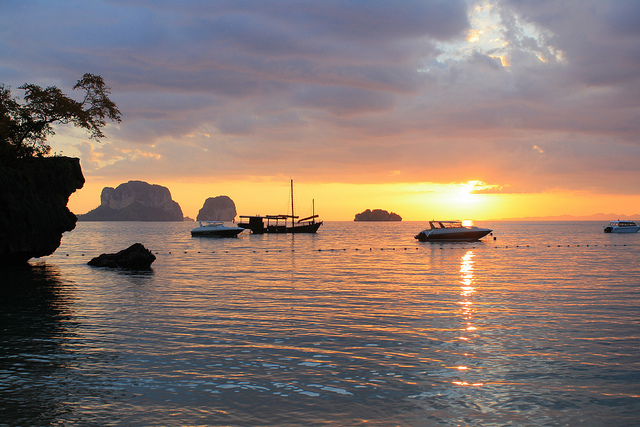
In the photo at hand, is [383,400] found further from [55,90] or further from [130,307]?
[55,90]

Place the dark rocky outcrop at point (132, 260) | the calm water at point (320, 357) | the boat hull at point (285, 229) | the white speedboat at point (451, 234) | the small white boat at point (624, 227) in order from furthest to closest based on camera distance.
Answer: the boat hull at point (285, 229)
the small white boat at point (624, 227)
the white speedboat at point (451, 234)
the dark rocky outcrop at point (132, 260)
the calm water at point (320, 357)

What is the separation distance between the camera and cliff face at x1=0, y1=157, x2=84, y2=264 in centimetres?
3481

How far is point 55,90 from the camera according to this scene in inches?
1538

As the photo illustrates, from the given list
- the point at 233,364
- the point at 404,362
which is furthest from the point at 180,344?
the point at 404,362

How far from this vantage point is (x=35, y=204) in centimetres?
3650

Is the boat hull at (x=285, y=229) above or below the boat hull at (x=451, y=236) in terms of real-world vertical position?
above

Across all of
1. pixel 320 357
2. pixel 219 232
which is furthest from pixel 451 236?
pixel 320 357

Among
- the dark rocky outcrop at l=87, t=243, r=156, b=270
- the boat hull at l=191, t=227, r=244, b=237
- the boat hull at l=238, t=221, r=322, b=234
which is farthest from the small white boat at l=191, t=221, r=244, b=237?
the dark rocky outcrop at l=87, t=243, r=156, b=270

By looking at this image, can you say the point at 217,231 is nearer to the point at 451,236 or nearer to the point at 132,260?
the point at 451,236

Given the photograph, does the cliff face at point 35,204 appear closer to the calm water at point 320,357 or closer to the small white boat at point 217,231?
the calm water at point 320,357

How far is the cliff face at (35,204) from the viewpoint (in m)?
34.8

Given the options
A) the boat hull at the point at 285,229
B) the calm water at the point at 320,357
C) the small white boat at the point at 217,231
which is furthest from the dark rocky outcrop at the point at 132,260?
the boat hull at the point at 285,229

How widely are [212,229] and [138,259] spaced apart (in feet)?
246

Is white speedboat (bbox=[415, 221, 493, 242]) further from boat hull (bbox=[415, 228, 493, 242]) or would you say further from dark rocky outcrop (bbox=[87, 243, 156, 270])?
dark rocky outcrop (bbox=[87, 243, 156, 270])
